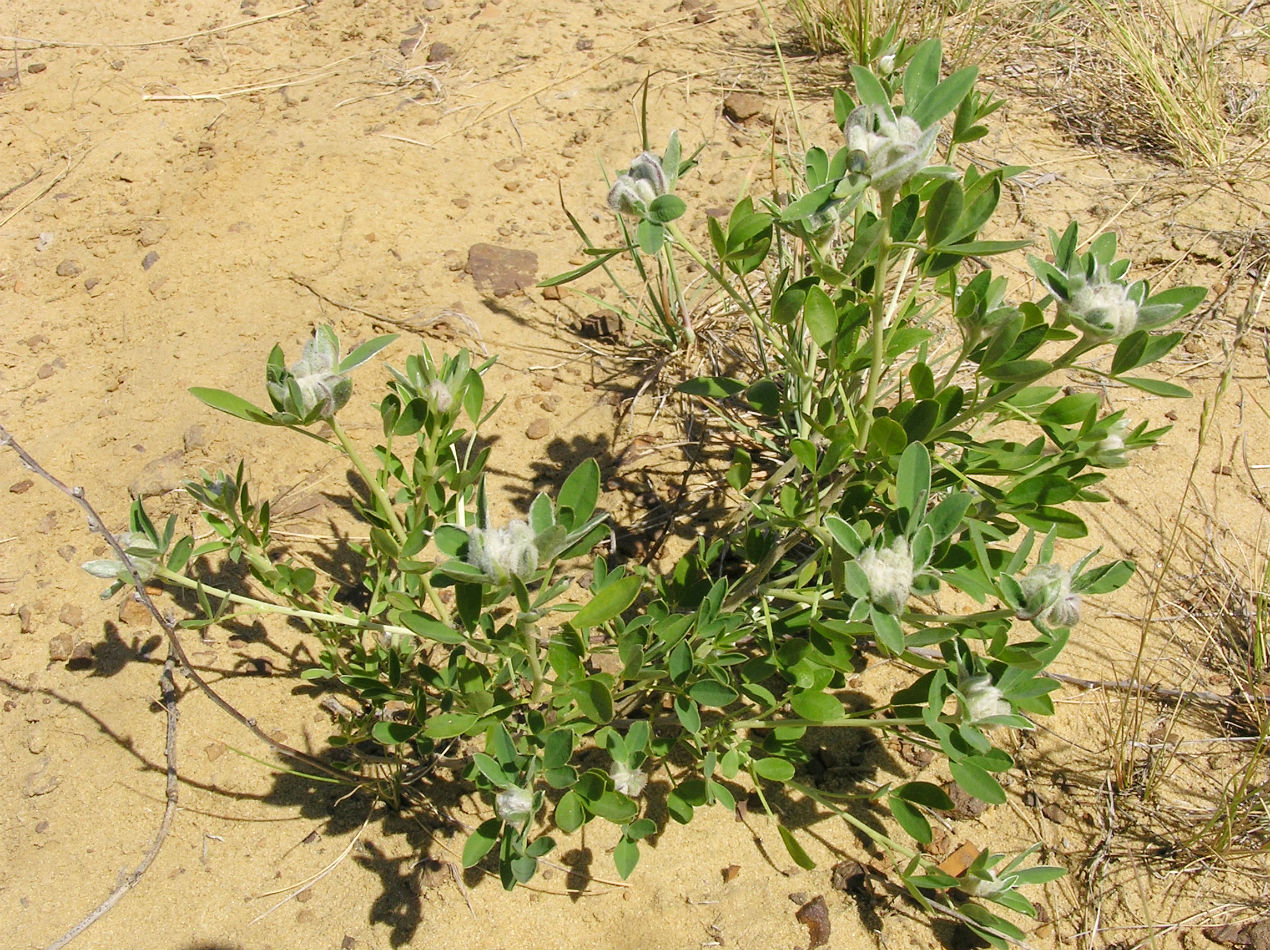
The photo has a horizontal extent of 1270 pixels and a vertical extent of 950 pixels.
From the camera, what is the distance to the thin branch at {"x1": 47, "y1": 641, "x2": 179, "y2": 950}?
67.8 inches

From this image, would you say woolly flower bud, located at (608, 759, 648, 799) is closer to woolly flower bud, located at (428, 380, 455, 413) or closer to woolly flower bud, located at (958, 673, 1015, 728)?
woolly flower bud, located at (958, 673, 1015, 728)

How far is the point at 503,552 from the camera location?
1317 mm

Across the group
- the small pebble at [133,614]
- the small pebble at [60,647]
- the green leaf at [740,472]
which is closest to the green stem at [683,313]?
the green leaf at [740,472]

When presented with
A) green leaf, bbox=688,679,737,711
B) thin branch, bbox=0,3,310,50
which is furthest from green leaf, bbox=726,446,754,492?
thin branch, bbox=0,3,310,50

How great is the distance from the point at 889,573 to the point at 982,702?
0.31m

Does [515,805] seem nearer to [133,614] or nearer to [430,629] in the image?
[430,629]

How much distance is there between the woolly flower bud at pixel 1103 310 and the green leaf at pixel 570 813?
1.09 m

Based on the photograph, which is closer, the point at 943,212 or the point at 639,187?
the point at 943,212

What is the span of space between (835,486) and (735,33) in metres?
2.67

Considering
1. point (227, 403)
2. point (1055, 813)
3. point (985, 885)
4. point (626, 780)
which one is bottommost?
point (1055, 813)

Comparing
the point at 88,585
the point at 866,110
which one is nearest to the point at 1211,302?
the point at 866,110

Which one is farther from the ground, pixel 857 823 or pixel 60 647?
pixel 857 823

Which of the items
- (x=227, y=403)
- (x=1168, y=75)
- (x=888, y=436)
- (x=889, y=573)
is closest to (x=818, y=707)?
(x=889, y=573)

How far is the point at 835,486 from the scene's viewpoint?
1.69 meters
